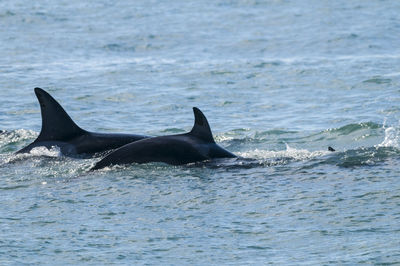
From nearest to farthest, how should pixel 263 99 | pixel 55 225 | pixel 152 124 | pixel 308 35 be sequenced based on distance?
pixel 55 225 < pixel 152 124 < pixel 263 99 < pixel 308 35

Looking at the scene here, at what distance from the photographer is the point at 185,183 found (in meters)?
14.3

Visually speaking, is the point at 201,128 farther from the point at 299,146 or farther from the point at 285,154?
the point at 299,146

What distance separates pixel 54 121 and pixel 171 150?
2305 mm

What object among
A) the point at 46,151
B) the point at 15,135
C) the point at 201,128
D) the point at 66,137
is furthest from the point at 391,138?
the point at 15,135

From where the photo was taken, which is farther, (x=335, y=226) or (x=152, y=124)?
(x=152, y=124)

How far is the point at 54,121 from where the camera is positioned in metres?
16.4

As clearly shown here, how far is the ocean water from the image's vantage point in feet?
Result: 38.5

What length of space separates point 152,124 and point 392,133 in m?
5.49

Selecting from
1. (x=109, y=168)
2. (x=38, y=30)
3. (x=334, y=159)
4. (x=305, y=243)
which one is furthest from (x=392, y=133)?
(x=38, y=30)

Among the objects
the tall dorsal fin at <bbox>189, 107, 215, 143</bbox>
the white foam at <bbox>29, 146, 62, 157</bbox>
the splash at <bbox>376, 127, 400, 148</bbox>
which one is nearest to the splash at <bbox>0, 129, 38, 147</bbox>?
the white foam at <bbox>29, 146, 62, 157</bbox>

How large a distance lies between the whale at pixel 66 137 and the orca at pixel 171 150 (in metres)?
1.15

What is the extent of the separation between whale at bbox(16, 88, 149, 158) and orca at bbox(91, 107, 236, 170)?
1.15 metres

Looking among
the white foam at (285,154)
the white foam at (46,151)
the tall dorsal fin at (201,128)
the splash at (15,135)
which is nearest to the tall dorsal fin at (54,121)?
the white foam at (46,151)

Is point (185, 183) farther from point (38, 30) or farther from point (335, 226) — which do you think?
point (38, 30)
